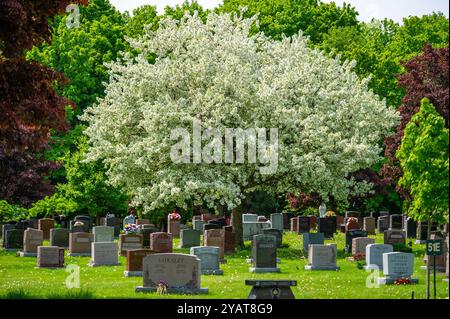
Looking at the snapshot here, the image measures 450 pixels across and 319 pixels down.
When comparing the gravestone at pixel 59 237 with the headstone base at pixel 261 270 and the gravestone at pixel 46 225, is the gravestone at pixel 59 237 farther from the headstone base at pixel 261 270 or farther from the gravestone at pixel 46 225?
the headstone base at pixel 261 270

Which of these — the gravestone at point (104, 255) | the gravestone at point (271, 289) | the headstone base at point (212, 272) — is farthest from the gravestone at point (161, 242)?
the gravestone at point (271, 289)

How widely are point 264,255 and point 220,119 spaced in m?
8.31

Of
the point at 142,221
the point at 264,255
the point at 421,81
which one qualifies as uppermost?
the point at 421,81

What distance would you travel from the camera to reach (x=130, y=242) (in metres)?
38.2

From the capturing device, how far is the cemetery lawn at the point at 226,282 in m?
26.0

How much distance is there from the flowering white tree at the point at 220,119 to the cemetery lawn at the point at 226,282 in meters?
3.63

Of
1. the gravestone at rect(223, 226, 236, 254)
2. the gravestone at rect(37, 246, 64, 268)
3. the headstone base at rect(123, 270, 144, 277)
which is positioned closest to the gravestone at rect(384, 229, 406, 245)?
the gravestone at rect(223, 226, 236, 254)

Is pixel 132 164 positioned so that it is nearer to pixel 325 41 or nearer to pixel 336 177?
pixel 336 177

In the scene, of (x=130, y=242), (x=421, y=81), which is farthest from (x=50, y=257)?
(x=421, y=81)

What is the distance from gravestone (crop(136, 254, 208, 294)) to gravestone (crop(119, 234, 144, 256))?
443 inches

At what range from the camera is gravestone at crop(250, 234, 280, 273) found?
32938 mm

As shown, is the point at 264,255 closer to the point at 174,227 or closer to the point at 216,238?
the point at 216,238

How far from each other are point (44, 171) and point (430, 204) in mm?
28057

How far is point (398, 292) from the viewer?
26938 millimetres
